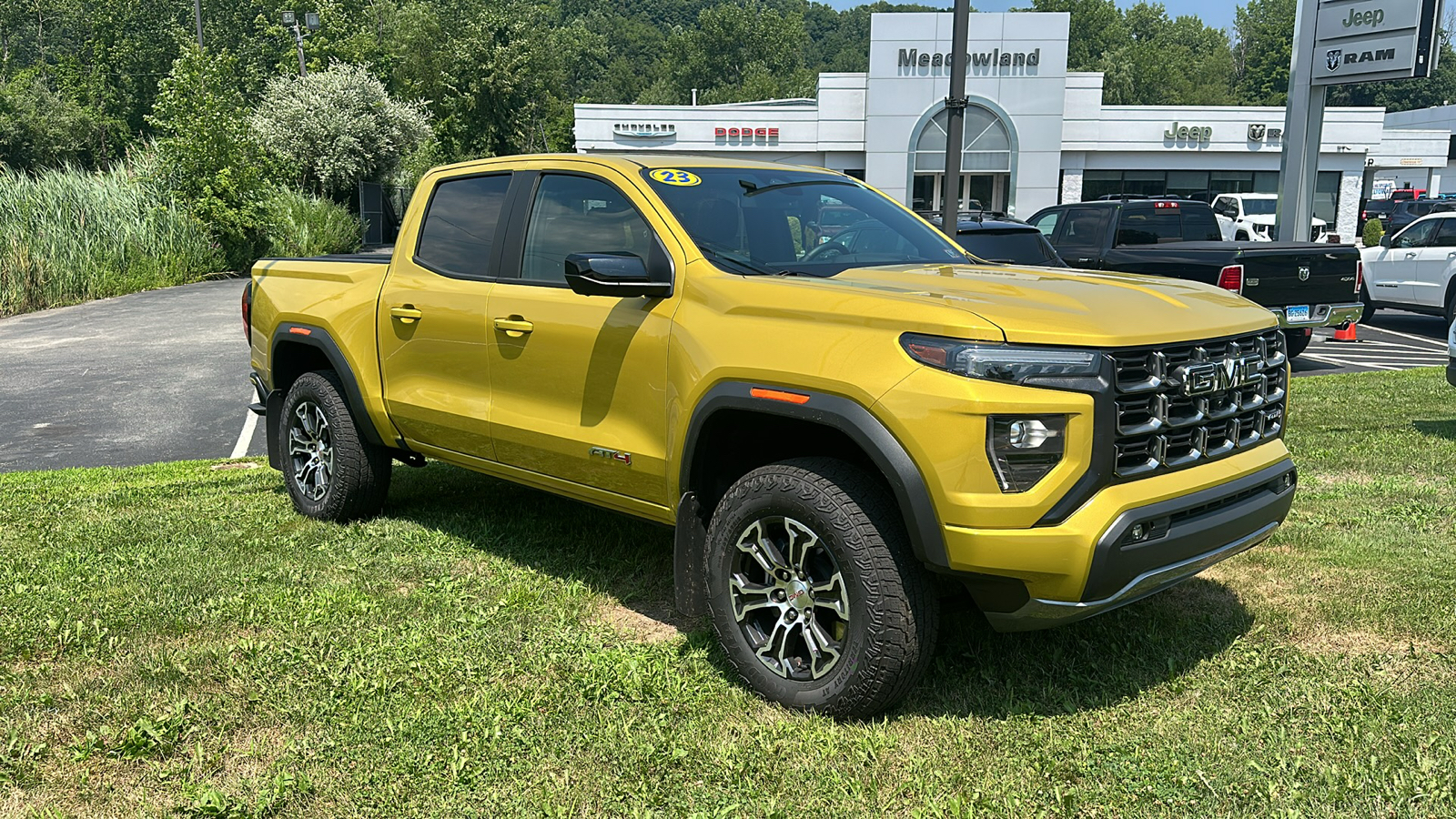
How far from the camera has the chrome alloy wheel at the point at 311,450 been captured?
611 centimetres

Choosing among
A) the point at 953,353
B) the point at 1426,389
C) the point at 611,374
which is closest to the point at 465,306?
the point at 611,374

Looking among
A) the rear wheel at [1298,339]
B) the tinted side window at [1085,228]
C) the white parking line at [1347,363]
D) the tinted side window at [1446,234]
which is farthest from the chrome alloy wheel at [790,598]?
the tinted side window at [1446,234]

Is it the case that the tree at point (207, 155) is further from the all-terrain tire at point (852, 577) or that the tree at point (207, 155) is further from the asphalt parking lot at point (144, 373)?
the all-terrain tire at point (852, 577)

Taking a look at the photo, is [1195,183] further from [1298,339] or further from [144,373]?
[144,373]

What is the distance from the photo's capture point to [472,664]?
165 inches

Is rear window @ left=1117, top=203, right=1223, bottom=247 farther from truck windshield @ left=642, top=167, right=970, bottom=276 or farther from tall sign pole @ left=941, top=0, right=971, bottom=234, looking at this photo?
truck windshield @ left=642, top=167, right=970, bottom=276

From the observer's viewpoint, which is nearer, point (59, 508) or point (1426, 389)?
Result: point (59, 508)

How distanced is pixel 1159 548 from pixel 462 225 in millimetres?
3498

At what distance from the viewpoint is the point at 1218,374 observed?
3.59 m

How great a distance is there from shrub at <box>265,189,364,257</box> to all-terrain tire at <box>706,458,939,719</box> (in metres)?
23.8

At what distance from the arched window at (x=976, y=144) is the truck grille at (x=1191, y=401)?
132 ft

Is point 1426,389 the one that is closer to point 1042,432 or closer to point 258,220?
point 1042,432

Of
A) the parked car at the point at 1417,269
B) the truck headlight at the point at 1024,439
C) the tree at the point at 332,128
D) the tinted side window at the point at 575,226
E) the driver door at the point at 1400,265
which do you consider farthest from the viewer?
the tree at the point at 332,128

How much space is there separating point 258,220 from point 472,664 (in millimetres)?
24335
